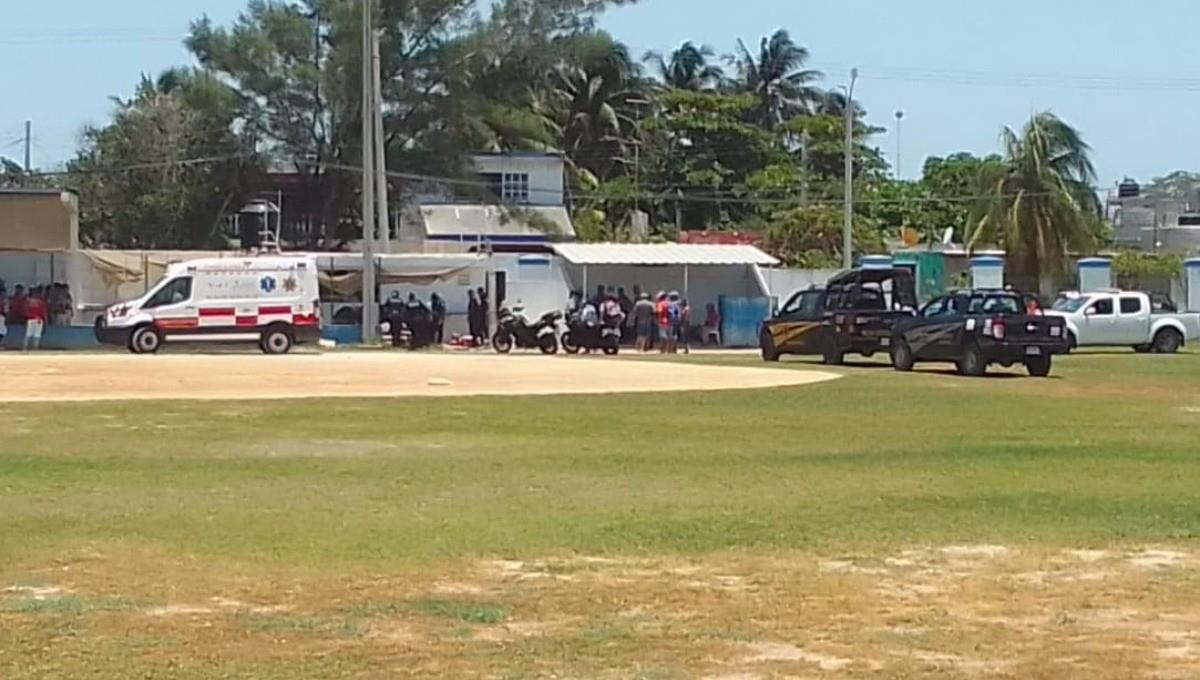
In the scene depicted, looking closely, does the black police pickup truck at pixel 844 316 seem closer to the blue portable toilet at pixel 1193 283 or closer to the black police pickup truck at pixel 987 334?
the black police pickup truck at pixel 987 334

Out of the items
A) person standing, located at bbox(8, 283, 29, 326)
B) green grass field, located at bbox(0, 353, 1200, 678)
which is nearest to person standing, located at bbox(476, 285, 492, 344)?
person standing, located at bbox(8, 283, 29, 326)

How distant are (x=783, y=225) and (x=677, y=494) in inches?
2148

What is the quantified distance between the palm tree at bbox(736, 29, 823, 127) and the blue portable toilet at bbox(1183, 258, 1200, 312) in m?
35.5

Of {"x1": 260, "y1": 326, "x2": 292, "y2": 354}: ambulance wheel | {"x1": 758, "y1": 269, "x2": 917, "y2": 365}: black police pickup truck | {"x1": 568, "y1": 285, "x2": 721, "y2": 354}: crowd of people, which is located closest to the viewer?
{"x1": 758, "y1": 269, "x2": 917, "y2": 365}: black police pickup truck

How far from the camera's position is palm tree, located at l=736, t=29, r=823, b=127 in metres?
94.9

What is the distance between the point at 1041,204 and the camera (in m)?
68.7

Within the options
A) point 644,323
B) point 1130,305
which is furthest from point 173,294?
point 1130,305

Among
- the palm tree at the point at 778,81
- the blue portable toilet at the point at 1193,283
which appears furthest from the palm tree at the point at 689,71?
the blue portable toilet at the point at 1193,283

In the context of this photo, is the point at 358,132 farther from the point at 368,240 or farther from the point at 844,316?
the point at 844,316

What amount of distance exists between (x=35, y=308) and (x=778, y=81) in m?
54.2

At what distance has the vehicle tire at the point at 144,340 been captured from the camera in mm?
43656

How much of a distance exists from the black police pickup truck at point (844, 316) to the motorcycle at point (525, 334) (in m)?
6.17

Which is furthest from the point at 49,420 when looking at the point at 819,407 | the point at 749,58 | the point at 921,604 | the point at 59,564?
the point at 749,58

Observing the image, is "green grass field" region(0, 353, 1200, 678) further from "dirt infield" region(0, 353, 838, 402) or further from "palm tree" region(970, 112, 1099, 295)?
"palm tree" region(970, 112, 1099, 295)
